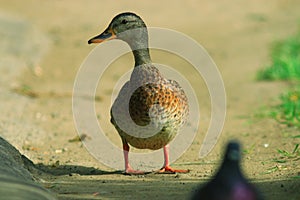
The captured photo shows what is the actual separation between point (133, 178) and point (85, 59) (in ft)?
20.4

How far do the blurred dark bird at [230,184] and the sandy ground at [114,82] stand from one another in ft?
3.96

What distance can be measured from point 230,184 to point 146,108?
2015 mm

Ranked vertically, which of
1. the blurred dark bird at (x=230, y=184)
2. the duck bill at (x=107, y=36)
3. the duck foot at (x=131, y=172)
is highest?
the duck bill at (x=107, y=36)

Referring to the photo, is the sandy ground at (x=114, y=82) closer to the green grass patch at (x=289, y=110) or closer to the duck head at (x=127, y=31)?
the green grass patch at (x=289, y=110)

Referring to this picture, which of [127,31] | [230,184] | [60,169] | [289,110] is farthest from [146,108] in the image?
[289,110]

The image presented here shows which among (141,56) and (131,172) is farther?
(141,56)

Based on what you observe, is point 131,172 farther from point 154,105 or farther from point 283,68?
point 283,68

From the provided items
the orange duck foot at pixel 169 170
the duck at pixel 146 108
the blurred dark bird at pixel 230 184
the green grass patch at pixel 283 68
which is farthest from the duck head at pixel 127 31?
the green grass patch at pixel 283 68

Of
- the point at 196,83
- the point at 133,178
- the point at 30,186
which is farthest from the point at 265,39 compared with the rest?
the point at 30,186

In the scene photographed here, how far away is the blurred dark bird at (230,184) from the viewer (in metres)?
3.10

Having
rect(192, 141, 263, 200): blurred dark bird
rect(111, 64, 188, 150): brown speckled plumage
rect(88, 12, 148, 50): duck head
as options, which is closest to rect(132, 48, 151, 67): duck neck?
rect(88, 12, 148, 50): duck head

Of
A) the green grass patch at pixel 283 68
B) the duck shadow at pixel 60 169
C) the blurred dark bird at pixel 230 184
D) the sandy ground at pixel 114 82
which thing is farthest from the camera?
the green grass patch at pixel 283 68

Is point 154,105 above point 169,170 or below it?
above

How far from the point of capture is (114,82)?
388 inches
